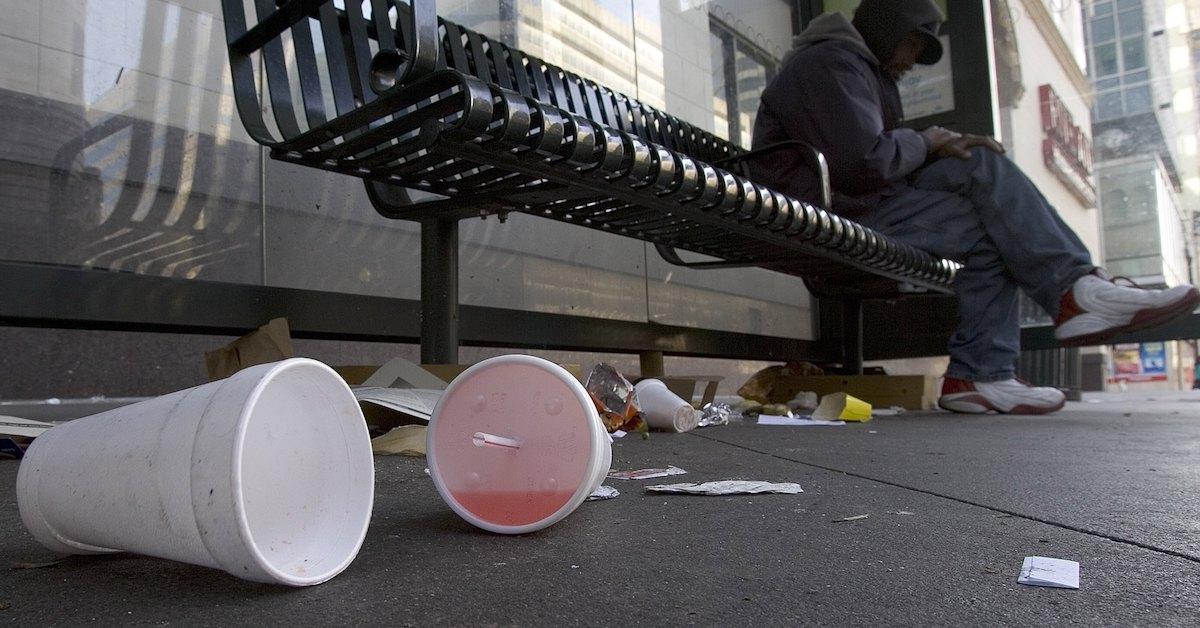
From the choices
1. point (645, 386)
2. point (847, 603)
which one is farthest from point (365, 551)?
point (645, 386)

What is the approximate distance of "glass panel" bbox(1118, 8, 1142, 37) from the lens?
554 cm

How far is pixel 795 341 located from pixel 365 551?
4.32 m

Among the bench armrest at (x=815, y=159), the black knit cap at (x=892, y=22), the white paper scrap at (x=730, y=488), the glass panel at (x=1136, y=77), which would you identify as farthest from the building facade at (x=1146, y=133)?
the white paper scrap at (x=730, y=488)

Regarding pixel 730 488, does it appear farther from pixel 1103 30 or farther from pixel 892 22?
pixel 1103 30

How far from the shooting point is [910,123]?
5488 mm

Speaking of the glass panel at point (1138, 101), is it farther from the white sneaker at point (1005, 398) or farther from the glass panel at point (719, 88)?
the white sneaker at point (1005, 398)

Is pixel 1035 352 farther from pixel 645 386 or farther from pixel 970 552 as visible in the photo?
pixel 970 552

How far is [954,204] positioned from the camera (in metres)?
3.35

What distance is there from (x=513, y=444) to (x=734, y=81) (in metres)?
4.68

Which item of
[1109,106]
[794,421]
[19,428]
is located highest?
[1109,106]

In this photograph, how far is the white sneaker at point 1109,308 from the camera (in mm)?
2844

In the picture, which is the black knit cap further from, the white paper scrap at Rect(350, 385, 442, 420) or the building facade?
the white paper scrap at Rect(350, 385, 442, 420)

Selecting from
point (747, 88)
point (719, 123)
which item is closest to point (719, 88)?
point (719, 123)

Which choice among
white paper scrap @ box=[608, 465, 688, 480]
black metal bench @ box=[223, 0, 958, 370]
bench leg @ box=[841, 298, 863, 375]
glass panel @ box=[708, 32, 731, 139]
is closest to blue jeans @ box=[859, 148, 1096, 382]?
black metal bench @ box=[223, 0, 958, 370]
